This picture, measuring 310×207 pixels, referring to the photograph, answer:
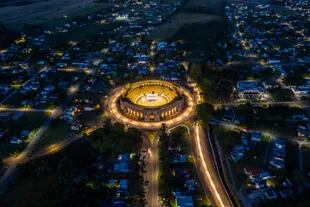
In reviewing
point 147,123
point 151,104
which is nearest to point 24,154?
point 147,123

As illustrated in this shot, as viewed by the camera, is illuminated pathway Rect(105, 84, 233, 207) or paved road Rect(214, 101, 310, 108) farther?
paved road Rect(214, 101, 310, 108)

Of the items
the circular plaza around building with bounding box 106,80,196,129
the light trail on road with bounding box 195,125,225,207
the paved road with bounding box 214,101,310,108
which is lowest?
the light trail on road with bounding box 195,125,225,207

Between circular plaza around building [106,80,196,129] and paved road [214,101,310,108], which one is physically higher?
circular plaza around building [106,80,196,129]

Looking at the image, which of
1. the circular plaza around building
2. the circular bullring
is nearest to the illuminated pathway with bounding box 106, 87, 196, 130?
the circular plaza around building

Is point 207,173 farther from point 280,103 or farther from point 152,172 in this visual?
point 280,103

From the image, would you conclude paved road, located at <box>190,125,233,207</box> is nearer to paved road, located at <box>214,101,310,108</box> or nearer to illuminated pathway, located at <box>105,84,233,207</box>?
illuminated pathway, located at <box>105,84,233,207</box>

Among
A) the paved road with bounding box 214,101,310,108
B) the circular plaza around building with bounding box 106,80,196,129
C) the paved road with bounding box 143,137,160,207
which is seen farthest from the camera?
the paved road with bounding box 214,101,310,108

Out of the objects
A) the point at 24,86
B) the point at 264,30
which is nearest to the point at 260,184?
the point at 24,86

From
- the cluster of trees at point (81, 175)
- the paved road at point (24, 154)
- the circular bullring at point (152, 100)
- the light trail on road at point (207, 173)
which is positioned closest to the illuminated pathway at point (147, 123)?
the circular bullring at point (152, 100)

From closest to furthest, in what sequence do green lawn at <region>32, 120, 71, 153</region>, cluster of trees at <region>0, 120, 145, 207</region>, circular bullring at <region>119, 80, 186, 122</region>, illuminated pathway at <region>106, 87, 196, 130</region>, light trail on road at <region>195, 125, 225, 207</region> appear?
cluster of trees at <region>0, 120, 145, 207</region> → light trail on road at <region>195, 125, 225, 207</region> → green lawn at <region>32, 120, 71, 153</region> → illuminated pathway at <region>106, 87, 196, 130</region> → circular bullring at <region>119, 80, 186, 122</region>
